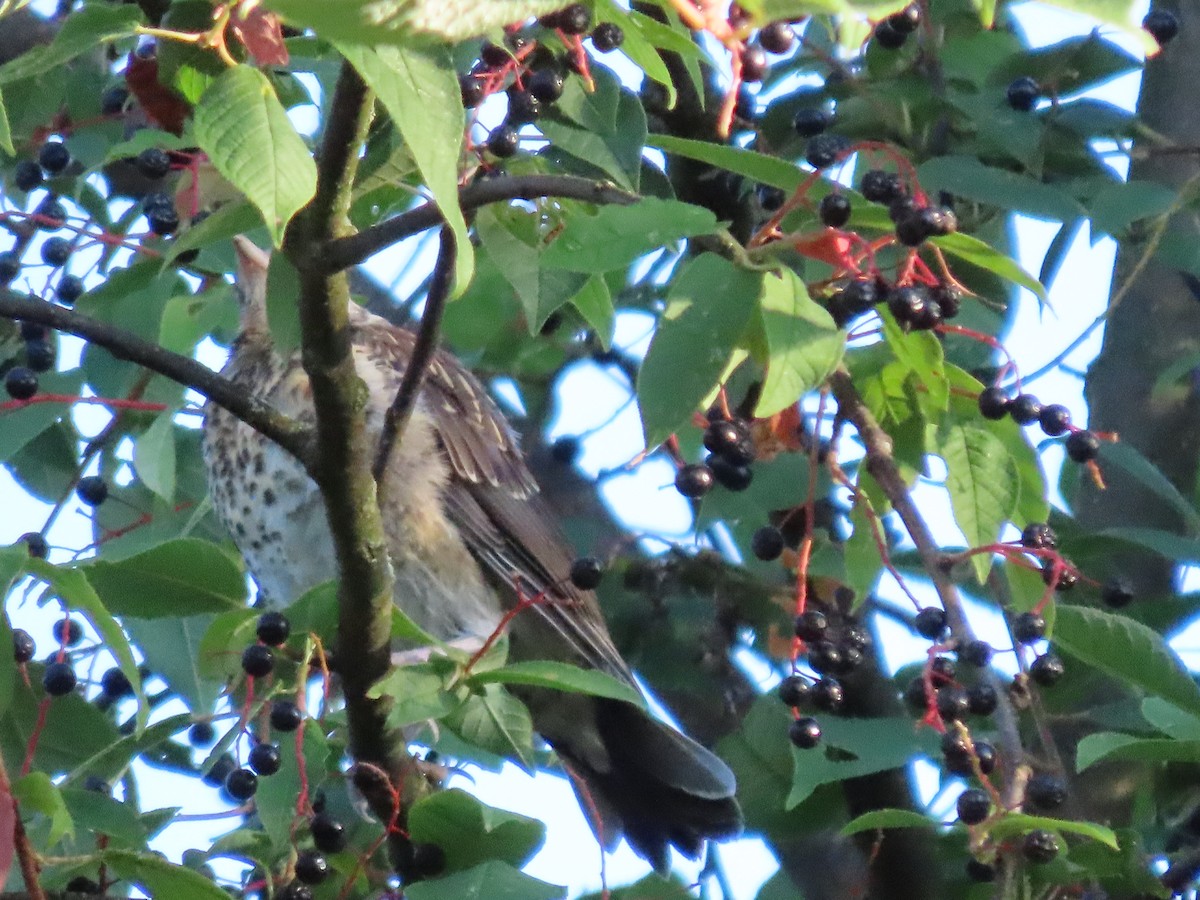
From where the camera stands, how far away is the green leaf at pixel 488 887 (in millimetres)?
2023

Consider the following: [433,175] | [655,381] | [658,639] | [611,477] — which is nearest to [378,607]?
[655,381]

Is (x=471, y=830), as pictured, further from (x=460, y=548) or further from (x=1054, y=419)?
(x=460, y=548)

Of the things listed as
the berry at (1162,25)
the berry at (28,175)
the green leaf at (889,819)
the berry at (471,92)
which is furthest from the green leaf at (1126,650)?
the berry at (28,175)

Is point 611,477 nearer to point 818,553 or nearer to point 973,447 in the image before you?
point 818,553

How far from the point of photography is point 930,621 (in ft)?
8.15

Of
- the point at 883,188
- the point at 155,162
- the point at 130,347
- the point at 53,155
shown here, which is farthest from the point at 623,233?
the point at 53,155

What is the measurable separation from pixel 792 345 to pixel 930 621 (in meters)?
0.85

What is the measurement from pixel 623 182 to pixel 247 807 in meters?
1.04

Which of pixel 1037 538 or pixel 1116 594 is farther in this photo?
pixel 1116 594

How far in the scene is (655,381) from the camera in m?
1.79

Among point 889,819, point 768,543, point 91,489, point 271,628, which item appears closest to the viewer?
point 889,819

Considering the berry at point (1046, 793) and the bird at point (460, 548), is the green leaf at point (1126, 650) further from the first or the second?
the bird at point (460, 548)

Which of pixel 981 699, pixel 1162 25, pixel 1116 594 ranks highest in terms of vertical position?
pixel 1162 25

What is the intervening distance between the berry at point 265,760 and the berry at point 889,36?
155 centimetres
